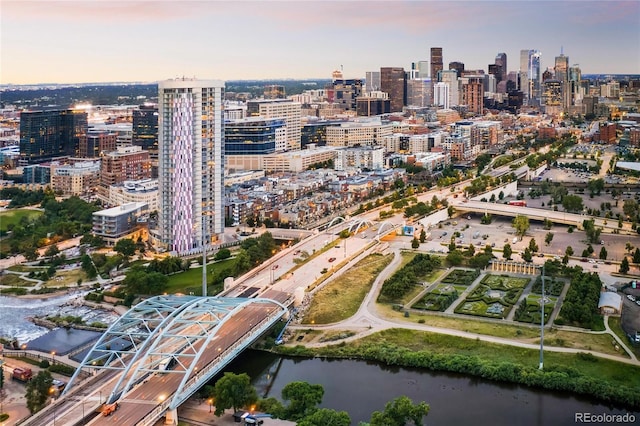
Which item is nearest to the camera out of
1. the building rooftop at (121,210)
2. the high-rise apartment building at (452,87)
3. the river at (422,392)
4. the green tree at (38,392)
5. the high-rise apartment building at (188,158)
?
the river at (422,392)

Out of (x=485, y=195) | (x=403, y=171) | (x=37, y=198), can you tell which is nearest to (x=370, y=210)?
(x=485, y=195)

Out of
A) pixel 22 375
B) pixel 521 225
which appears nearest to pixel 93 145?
pixel 521 225

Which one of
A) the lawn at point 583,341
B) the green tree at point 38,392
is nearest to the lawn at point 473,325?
the lawn at point 583,341

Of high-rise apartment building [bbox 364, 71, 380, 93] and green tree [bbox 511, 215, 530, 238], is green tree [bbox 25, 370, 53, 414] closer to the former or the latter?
green tree [bbox 511, 215, 530, 238]

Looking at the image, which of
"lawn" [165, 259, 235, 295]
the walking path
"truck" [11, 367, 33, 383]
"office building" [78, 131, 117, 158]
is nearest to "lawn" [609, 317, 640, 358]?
the walking path

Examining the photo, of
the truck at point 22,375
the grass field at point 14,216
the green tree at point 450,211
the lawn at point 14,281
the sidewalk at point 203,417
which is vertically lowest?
the sidewalk at point 203,417

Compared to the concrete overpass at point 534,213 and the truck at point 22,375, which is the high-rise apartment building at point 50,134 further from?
the truck at point 22,375

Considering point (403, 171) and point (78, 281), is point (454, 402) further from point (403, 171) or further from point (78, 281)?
point (403, 171)
